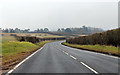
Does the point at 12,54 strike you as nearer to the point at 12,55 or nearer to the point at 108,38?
the point at 12,55

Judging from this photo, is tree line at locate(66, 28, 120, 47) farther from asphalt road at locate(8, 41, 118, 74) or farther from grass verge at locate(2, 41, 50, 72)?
grass verge at locate(2, 41, 50, 72)

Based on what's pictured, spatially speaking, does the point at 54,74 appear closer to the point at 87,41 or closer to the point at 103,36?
the point at 103,36

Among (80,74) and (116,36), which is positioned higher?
(116,36)

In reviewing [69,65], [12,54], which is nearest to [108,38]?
[12,54]

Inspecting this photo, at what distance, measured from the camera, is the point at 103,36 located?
90.0 ft

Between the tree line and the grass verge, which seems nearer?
the grass verge

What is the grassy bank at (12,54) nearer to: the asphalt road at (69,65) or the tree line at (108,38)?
the asphalt road at (69,65)

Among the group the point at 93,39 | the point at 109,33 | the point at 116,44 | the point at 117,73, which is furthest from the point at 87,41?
the point at 117,73

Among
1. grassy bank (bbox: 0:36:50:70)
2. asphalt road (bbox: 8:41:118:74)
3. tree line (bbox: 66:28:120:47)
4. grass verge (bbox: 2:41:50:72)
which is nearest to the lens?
asphalt road (bbox: 8:41:118:74)

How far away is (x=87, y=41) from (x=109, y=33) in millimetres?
13432

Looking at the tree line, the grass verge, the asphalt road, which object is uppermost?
the tree line

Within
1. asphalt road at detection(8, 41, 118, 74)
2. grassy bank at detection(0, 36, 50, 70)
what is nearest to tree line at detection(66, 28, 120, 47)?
asphalt road at detection(8, 41, 118, 74)

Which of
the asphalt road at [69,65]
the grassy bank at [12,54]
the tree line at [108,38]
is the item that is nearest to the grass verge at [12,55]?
the grassy bank at [12,54]

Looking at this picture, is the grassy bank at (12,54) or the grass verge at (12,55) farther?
the grassy bank at (12,54)
